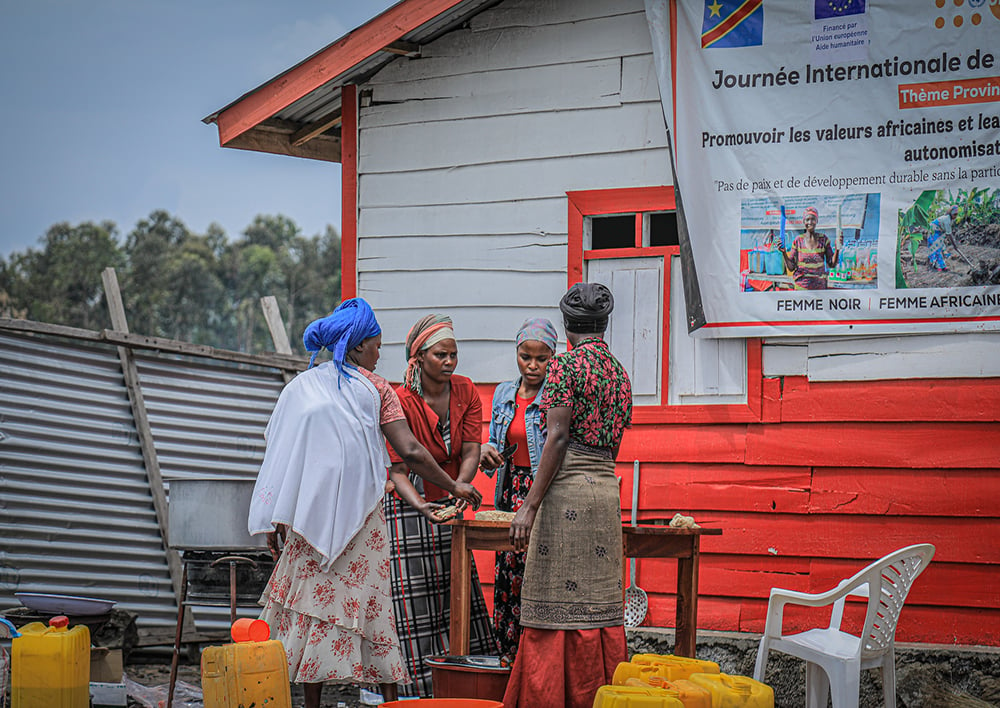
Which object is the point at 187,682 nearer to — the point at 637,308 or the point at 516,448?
the point at 516,448

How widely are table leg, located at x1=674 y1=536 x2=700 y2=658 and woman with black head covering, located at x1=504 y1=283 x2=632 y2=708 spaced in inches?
27.0

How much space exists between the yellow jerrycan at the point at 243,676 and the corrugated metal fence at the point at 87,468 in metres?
4.61

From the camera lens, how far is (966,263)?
17.9 feet

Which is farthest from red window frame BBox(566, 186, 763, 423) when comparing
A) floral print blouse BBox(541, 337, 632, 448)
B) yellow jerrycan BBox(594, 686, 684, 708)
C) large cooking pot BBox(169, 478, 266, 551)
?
yellow jerrycan BBox(594, 686, 684, 708)

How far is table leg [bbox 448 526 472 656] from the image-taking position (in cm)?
493

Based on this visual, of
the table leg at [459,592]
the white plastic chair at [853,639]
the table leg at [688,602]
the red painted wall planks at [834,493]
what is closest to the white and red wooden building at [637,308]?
the red painted wall planks at [834,493]

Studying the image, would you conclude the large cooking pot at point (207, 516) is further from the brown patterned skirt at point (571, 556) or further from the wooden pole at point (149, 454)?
the wooden pole at point (149, 454)

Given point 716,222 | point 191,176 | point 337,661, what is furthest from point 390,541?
point 191,176

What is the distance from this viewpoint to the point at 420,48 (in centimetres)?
680

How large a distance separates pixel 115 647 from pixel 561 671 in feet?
13.7

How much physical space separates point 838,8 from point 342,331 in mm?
3279

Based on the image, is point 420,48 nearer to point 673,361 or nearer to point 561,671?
point 673,361

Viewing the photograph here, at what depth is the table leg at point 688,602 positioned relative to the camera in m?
5.02

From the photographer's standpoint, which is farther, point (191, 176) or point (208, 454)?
point (191, 176)
